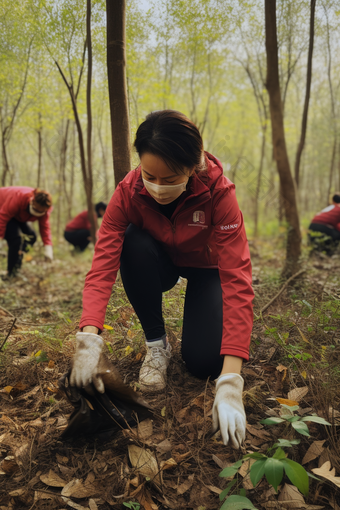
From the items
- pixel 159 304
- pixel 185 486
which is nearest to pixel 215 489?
pixel 185 486

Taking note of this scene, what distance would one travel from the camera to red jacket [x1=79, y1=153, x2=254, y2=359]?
138cm

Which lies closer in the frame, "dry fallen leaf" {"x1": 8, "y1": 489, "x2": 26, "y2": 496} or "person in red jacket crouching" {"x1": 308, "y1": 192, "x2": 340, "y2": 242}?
"dry fallen leaf" {"x1": 8, "y1": 489, "x2": 26, "y2": 496}

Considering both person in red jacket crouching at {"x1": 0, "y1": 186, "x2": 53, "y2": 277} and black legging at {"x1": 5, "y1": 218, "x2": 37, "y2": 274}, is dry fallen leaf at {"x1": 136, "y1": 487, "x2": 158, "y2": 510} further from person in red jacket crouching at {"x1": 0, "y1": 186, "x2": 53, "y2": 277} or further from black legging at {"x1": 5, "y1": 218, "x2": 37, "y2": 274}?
black legging at {"x1": 5, "y1": 218, "x2": 37, "y2": 274}

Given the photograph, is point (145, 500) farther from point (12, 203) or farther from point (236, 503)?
point (12, 203)

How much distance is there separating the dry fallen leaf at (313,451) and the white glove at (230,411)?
0.26 metres

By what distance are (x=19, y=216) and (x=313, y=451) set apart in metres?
4.49

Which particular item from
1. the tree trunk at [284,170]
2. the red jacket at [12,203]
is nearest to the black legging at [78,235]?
the red jacket at [12,203]

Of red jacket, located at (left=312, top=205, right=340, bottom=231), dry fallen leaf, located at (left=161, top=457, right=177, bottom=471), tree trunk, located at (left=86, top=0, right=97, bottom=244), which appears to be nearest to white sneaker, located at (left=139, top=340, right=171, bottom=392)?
dry fallen leaf, located at (left=161, top=457, right=177, bottom=471)

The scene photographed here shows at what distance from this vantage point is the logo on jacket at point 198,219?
5.57 feet

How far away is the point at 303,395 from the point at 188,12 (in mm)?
3727

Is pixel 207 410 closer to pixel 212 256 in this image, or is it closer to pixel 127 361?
pixel 127 361

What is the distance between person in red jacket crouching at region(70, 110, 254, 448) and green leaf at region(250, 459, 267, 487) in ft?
0.49

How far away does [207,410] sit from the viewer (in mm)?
1506

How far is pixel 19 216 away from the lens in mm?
4688
